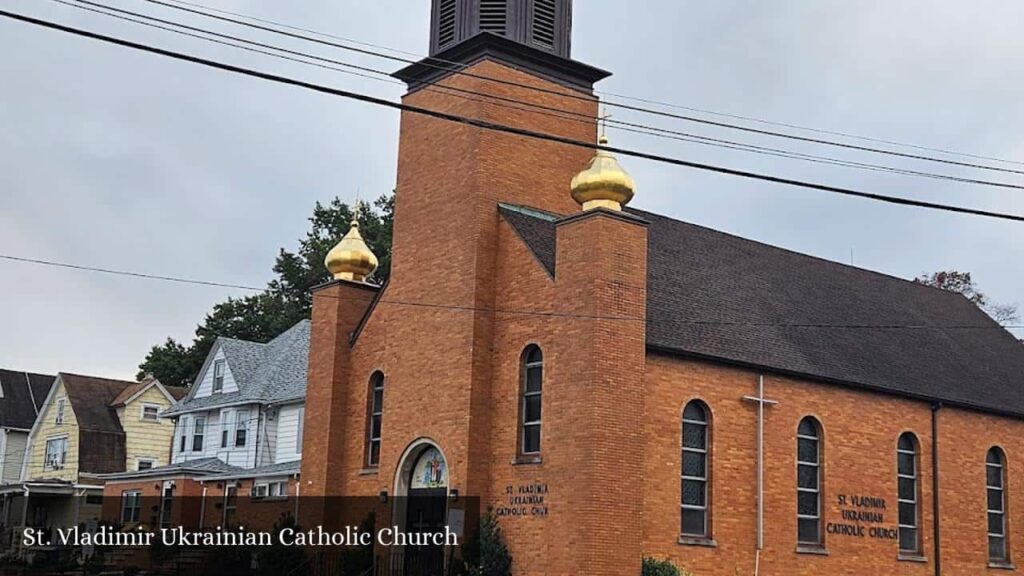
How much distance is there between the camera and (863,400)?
1206 inches

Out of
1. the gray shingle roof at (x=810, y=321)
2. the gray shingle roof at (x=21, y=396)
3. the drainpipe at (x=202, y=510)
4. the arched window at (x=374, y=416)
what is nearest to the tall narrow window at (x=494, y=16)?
the gray shingle roof at (x=810, y=321)

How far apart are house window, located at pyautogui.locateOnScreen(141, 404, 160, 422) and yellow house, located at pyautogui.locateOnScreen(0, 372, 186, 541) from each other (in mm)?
50

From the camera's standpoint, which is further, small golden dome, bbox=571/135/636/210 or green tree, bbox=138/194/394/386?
green tree, bbox=138/194/394/386

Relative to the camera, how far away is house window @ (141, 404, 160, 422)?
63.2 metres

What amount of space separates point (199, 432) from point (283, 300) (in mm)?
18646

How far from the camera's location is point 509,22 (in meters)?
29.5

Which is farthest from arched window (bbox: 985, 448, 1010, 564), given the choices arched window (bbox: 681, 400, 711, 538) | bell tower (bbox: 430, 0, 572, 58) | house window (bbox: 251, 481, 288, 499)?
house window (bbox: 251, 481, 288, 499)

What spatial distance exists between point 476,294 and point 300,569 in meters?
7.79

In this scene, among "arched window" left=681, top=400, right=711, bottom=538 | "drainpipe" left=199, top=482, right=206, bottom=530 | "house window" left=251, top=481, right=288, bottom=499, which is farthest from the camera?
"drainpipe" left=199, top=482, right=206, bottom=530

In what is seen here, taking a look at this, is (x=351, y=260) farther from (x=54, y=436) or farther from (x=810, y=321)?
(x=54, y=436)

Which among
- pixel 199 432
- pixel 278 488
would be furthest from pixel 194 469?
pixel 199 432

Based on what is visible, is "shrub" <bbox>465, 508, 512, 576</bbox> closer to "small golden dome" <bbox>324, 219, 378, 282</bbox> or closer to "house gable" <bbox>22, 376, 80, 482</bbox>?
"small golden dome" <bbox>324, 219, 378, 282</bbox>

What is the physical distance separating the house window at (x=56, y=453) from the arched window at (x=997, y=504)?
4374cm

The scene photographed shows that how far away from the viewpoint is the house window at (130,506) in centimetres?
4875
